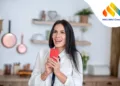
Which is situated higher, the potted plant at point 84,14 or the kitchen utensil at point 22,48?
the potted plant at point 84,14

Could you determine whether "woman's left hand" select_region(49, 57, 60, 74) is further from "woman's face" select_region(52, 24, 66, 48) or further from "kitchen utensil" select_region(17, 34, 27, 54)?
"kitchen utensil" select_region(17, 34, 27, 54)

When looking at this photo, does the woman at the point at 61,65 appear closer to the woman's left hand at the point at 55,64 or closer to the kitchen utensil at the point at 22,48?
the woman's left hand at the point at 55,64

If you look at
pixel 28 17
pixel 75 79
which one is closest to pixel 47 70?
pixel 75 79

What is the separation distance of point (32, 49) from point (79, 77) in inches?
82.9

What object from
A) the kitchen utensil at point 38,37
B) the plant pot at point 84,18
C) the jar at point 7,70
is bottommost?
the jar at point 7,70

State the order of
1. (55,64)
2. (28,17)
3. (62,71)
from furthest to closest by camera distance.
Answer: (28,17) < (62,71) < (55,64)

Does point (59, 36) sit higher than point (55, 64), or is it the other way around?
point (59, 36)

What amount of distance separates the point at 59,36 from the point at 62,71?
23 centimetres

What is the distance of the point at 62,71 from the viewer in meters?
1.53

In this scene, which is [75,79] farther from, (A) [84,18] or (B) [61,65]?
(A) [84,18]

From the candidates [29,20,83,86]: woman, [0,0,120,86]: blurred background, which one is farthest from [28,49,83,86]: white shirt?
[0,0,120,86]: blurred background

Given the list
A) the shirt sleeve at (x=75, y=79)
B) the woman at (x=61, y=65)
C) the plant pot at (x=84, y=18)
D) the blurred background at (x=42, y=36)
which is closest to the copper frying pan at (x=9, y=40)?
the blurred background at (x=42, y=36)

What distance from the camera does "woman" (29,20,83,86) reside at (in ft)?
4.73

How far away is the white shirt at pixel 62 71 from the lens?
147 cm
